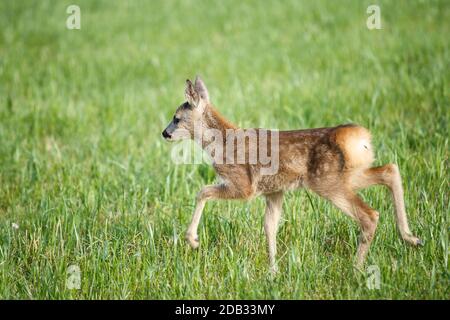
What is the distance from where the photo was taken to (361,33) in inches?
507

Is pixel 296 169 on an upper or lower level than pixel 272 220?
upper

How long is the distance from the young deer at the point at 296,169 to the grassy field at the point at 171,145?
30 centimetres

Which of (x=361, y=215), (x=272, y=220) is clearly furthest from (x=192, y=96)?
(x=361, y=215)

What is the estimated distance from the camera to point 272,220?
5.61 m

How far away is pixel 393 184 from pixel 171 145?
4129 millimetres

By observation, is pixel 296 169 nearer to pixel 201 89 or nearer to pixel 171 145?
pixel 201 89

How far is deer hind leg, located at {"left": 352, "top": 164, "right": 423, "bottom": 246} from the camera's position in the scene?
5281 millimetres

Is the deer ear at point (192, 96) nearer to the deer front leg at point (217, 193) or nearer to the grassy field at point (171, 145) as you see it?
the deer front leg at point (217, 193)

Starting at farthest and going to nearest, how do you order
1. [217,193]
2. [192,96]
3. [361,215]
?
[192,96]
[217,193]
[361,215]

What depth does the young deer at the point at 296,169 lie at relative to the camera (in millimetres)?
5223

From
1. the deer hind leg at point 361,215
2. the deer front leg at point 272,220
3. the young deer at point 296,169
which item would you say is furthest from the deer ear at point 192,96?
the deer hind leg at point 361,215
